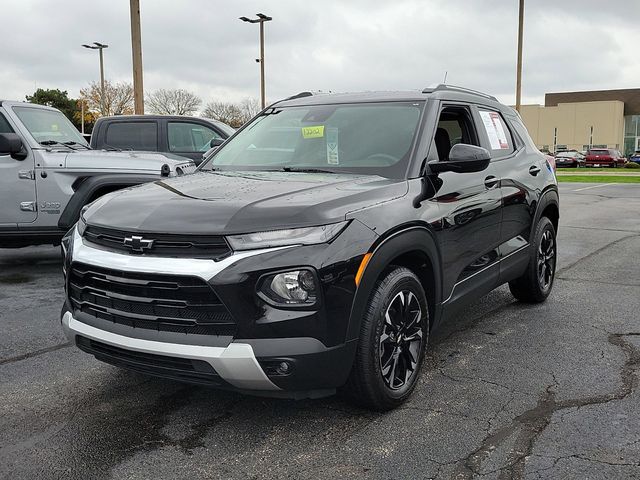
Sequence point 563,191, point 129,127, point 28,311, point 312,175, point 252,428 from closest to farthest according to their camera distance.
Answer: point 252,428 < point 312,175 < point 28,311 < point 129,127 < point 563,191

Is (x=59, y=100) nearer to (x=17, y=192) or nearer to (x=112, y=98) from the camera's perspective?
(x=112, y=98)

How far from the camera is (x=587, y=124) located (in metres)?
75.1

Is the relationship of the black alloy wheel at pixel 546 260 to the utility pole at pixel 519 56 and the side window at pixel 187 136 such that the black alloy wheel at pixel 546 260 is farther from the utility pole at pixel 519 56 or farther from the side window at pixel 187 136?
the utility pole at pixel 519 56

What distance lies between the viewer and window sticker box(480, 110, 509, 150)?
4.96 meters

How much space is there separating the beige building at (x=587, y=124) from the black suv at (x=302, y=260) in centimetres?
7329

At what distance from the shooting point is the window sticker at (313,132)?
433 centimetres

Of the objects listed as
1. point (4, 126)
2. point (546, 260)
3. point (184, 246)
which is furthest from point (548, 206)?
point (4, 126)

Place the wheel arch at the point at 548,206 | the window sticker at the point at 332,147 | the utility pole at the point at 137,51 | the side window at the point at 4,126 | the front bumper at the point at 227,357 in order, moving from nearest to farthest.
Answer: the front bumper at the point at 227,357, the window sticker at the point at 332,147, the wheel arch at the point at 548,206, the side window at the point at 4,126, the utility pole at the point at 137,51

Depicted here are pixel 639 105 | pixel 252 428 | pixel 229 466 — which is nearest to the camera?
pixel 229 466

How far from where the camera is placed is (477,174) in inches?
172

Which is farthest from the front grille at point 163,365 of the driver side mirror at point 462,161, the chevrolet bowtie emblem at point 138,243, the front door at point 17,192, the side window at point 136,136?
the side window at point 136,136

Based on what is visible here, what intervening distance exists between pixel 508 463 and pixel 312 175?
1.94 m

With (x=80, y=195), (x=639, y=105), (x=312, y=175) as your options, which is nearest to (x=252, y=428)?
(x=312, y=175)

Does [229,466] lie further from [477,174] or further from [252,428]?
[477,174]
